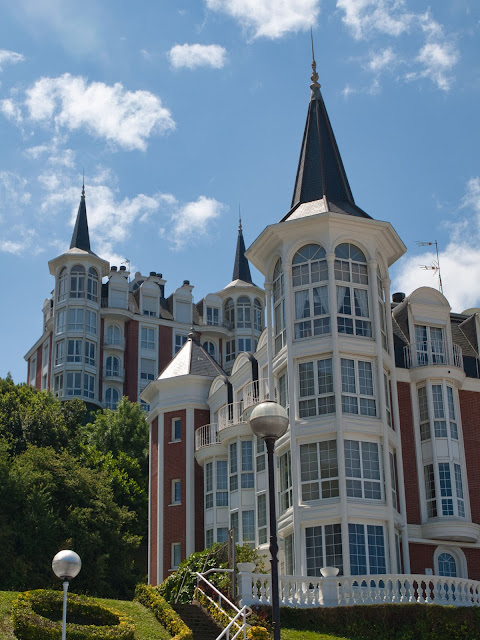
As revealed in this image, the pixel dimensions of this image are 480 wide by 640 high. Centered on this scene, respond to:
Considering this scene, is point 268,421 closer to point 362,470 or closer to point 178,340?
point 362,470

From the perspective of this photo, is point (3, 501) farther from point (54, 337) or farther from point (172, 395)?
point (54, 337)

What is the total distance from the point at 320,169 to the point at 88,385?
38399 millimetres

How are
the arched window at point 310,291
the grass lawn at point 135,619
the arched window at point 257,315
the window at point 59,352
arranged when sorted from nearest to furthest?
the grass lawn at point 135,619, the arched window at point 310,291, the window at point 59,352, the arched window at point 257,315

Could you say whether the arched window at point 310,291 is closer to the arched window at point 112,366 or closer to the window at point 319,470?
the window at point 319,470

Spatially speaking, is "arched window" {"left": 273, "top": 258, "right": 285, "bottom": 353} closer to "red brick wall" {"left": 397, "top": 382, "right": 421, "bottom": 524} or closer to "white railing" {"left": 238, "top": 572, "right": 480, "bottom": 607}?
"red brick wall" {"left": 397, "top": 382, "right": 421, "bottom": 524}

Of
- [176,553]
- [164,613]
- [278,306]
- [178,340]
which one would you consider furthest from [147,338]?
[164,613]

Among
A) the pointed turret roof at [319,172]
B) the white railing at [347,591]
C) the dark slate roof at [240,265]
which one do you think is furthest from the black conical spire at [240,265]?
the white railing at [347,591]

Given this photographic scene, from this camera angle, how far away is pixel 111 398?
73062 mm

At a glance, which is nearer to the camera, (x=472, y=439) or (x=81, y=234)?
(x=472, y=439)

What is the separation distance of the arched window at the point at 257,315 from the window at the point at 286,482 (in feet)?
151

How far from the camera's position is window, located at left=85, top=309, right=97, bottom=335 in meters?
72.0

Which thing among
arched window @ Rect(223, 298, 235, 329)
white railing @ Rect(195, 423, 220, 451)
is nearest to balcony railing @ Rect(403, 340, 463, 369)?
white railing @ Rect(195, 423, 220, 451)

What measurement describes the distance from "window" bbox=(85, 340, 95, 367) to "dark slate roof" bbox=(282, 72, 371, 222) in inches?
1449

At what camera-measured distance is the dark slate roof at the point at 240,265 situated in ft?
269
